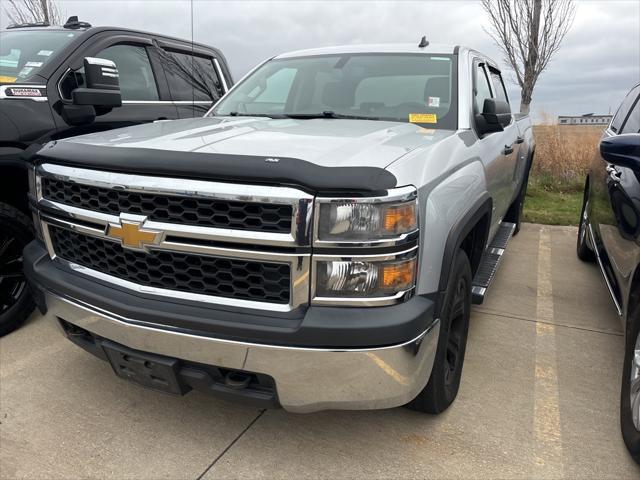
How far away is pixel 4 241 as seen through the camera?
3.32m

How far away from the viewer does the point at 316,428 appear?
252cm

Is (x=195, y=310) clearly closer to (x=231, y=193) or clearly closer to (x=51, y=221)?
(x=231, y=193)

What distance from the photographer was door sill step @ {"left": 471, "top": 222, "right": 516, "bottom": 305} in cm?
290

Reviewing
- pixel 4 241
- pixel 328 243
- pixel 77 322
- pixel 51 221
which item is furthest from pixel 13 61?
pixel 328 243

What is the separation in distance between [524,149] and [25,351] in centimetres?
469

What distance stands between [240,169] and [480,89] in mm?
2310

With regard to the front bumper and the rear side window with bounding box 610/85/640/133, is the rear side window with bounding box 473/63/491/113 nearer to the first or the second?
the rear side window with bounding box 610/85/640/133

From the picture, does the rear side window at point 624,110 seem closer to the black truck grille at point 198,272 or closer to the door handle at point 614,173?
the door handle at point 614,173

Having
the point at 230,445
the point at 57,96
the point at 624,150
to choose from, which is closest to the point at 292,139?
the point at 230,445

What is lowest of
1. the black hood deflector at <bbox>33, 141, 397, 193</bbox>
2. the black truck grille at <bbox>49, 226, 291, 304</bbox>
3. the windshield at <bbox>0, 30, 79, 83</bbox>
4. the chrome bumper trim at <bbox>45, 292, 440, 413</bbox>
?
the chrome bumper trim at <bbox>45, 292, 440, 413</bbox>

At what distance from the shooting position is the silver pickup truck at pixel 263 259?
1824 mm

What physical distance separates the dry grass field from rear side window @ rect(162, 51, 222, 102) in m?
5.20

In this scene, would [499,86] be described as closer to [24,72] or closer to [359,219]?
[359,219]

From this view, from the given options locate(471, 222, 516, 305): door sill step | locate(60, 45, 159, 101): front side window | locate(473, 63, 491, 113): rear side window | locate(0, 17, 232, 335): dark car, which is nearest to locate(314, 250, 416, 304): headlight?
locate(471, 222, 516, 305): door sill step
